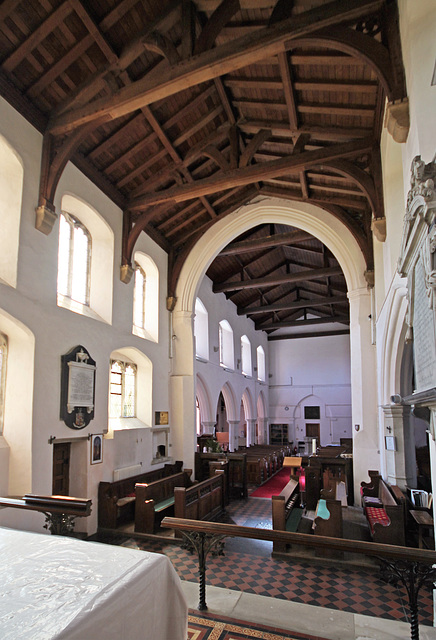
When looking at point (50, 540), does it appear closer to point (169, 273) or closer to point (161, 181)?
point (161, 181)

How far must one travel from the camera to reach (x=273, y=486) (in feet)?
36.3

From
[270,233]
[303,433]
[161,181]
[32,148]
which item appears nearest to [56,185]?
[32,148]

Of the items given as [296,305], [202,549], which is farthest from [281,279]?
[202,549]

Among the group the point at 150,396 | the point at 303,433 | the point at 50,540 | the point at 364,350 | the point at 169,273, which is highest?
the point at 169,273

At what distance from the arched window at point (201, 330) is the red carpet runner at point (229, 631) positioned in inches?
406

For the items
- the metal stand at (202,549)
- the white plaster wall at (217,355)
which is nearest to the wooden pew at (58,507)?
the metal stand at (202,549)

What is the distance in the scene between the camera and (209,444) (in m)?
10.7

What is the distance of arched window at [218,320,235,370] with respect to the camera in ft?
51.3

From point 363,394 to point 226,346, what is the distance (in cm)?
776

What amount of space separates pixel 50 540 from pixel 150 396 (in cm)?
689

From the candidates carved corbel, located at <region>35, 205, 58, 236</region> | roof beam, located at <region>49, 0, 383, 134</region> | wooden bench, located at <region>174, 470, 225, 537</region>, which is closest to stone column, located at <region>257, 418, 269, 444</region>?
wooden bench, located at <region>174, 470, 225, 537</region>

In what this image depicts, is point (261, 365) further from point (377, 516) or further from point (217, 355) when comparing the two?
point (377, 516)

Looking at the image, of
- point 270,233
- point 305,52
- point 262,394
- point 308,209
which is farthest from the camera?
point 262,394

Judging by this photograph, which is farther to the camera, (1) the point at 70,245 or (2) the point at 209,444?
(2) the point at 209,444
